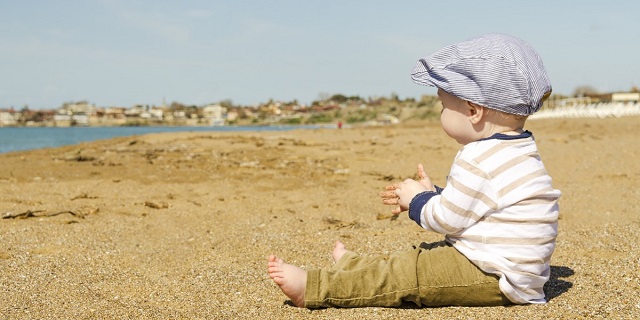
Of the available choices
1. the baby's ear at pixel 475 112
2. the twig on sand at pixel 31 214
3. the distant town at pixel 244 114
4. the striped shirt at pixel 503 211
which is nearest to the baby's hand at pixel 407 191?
the striped shirt at pixel 503 211

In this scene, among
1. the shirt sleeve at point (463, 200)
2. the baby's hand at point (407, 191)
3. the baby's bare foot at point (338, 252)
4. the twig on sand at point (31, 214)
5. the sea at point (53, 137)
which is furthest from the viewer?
the sea at point (53, 137)

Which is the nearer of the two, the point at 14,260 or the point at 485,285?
the point at 485,285

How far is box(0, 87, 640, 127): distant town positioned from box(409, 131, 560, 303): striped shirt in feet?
120

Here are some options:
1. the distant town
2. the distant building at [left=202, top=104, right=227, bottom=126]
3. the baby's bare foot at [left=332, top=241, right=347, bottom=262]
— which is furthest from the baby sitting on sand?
the distant building at [left=202, top=104, right=227, bottom=126]

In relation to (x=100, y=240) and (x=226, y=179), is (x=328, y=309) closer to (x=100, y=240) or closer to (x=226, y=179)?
(x=100, y=240)

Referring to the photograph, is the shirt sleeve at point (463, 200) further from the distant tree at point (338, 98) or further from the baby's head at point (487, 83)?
the distant tree at point (338, 98)

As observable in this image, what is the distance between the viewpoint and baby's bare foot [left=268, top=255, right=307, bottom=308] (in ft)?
7.02

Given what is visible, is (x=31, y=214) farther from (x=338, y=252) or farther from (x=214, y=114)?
(x=214, y=114)

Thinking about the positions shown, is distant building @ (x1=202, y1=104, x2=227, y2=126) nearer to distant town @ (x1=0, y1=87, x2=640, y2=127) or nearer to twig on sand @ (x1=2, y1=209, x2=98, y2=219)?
distant town @ (x1=0, y1=87, x2=640, y2=127)

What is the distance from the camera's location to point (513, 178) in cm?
200

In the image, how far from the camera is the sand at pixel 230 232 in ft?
7.09

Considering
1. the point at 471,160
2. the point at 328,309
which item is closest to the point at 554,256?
the point at 471,160

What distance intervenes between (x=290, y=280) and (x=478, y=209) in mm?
730

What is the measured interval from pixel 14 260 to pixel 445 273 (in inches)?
81.5
